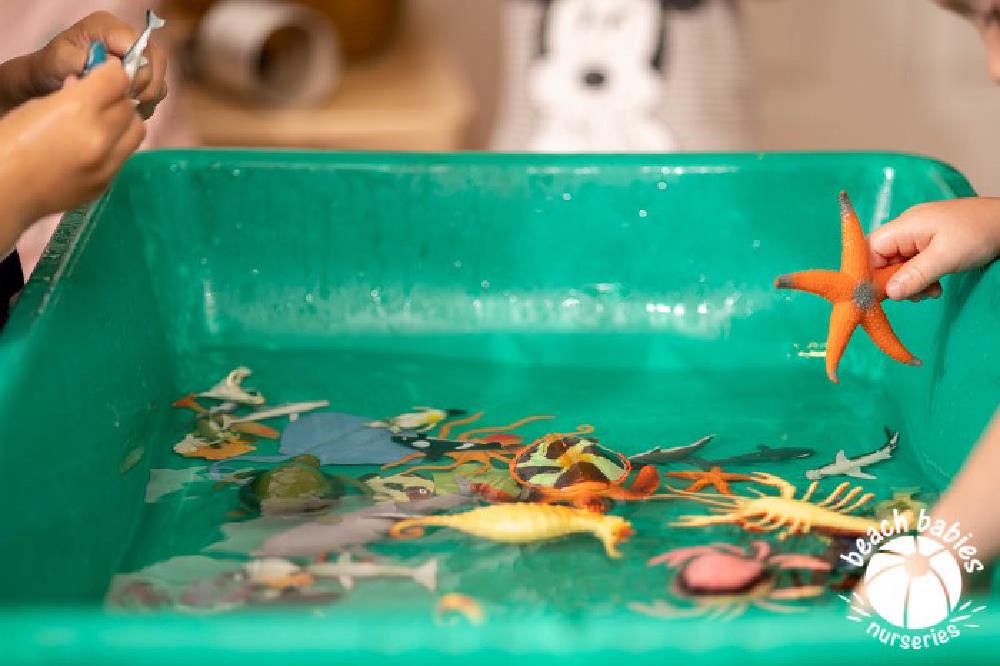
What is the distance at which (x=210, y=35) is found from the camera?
148 cm

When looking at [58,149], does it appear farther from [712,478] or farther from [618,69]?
[618,69]

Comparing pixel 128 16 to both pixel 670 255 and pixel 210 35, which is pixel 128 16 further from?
pixel 670 255

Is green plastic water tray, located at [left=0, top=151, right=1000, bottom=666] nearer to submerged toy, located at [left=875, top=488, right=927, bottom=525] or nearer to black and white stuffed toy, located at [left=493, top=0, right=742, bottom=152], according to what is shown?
submerged toy, located at [left=875, top=488, right=927, bottom=525]

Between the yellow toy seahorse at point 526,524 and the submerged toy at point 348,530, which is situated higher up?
the yellow toy seahorse at point 526,524

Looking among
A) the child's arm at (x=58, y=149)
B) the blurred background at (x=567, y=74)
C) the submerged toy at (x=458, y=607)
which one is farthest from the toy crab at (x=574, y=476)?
the blurred background at (x=567, y=74)

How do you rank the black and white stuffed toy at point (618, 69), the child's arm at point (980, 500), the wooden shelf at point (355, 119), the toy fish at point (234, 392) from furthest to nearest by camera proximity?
the wooden shelf at point (355, 119), the black and white stuffed toy at point (618, 69), the toy fish at point (234, 392), the child's arm at point (980, 500)

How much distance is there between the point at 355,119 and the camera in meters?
1.49

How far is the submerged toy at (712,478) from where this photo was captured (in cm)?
65

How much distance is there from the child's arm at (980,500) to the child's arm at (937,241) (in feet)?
0.45

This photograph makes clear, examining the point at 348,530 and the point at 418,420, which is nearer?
the point at 348,530

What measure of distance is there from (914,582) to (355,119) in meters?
1.12

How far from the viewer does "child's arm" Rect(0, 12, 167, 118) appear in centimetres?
69

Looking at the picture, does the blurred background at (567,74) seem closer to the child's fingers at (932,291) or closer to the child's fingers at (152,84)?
the child's fingers at (152,84)

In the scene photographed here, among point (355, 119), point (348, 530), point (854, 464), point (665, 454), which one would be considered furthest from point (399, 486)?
point (355, 119)
